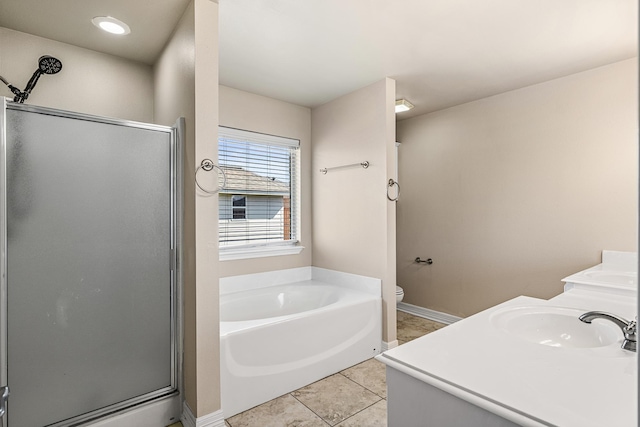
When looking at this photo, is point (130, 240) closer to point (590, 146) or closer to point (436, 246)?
point (436, 246)

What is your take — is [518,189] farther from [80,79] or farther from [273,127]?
[80,79]

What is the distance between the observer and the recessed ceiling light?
198 centimetres

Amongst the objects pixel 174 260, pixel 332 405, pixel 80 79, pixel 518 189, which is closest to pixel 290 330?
pixel 332 405

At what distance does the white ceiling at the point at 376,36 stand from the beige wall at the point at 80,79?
86mm

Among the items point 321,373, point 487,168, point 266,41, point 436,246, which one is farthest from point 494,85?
point 321,373

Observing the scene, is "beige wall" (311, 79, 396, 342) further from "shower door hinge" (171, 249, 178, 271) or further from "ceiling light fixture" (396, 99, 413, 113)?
"shower door hinge" (171, 249, 178, 271)

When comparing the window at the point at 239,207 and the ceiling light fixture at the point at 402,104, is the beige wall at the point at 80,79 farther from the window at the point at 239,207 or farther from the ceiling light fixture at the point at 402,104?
the ceiling light fixture at the point at 402,104

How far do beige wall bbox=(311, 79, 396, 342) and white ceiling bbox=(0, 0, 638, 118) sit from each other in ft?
1.03

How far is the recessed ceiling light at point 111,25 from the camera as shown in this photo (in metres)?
1.98

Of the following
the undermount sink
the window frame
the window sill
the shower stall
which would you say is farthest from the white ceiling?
the undermount sink

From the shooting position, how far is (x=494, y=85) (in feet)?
10.1

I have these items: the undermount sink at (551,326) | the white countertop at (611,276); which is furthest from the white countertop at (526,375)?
the white countertop at (611,276)

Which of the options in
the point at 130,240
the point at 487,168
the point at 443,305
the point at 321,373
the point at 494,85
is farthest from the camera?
the point at 443,305

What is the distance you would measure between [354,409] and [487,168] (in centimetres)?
263
